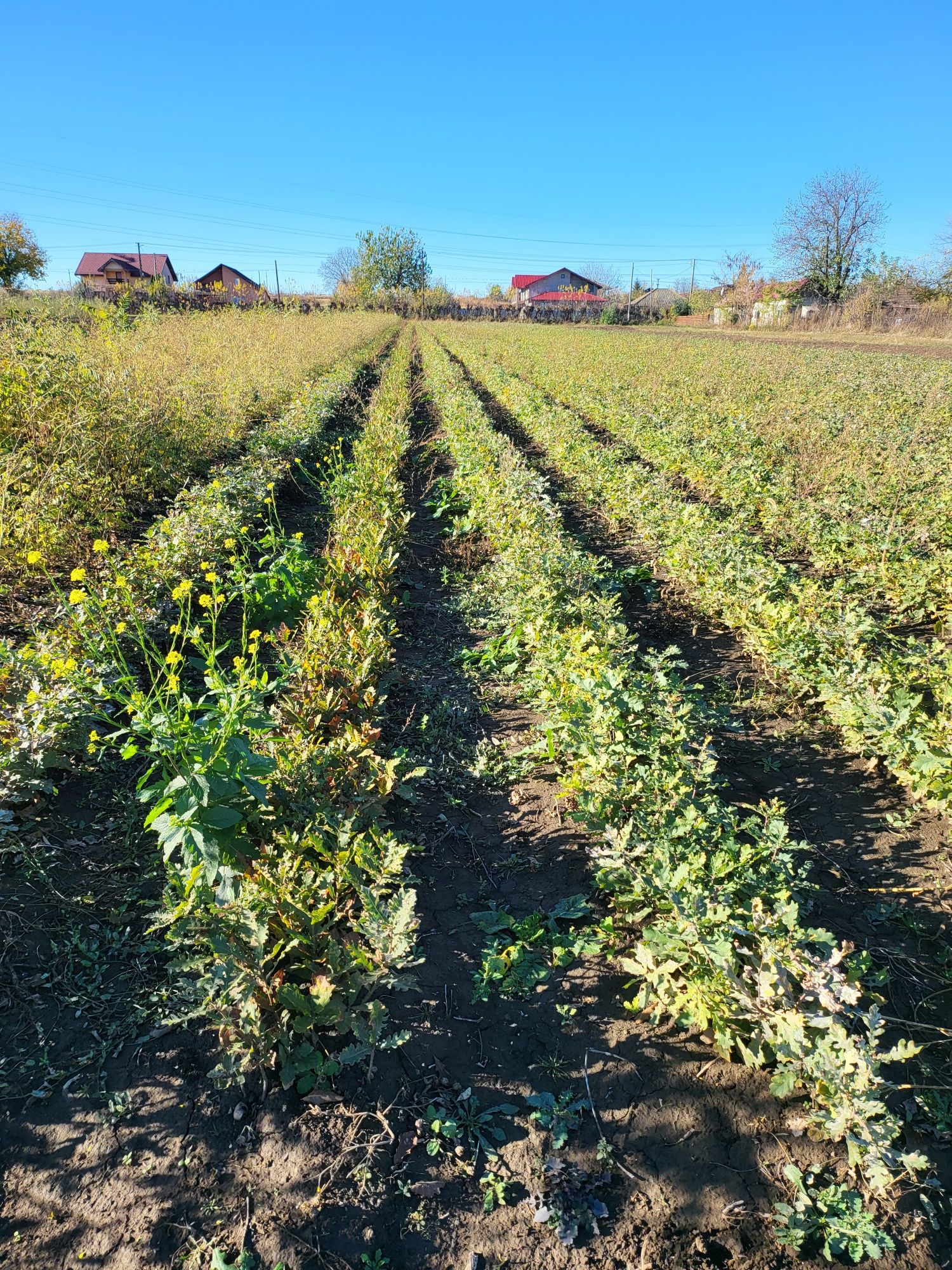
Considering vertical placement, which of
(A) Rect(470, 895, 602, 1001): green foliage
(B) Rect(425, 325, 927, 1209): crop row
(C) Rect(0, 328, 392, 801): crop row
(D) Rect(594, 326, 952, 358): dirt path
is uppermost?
(D) Rect(594, 326, 952, 358): dirt path

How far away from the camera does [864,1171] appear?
74.6 inches

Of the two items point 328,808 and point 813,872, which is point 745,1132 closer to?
point 813,872

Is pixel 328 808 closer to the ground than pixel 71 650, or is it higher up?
closer to the ground

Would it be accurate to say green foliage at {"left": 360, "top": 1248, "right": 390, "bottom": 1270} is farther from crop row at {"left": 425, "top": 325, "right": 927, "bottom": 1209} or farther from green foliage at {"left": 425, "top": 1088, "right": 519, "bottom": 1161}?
crop row at {"left": 425, "top": 325, "right": 927, "bottom": 1209}

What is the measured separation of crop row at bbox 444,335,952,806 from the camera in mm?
3566

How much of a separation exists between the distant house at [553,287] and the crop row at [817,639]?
272ft

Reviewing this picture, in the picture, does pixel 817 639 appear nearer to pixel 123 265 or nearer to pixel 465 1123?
pixel 465 1123

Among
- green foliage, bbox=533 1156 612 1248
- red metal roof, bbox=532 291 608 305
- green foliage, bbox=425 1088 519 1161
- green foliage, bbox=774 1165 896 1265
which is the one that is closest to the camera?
green foliage, bbox=774 1165 896 1265

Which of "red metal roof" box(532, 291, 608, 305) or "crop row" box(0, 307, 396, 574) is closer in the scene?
"crop row" box(0, 307, 396, 574)

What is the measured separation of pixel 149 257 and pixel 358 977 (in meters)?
80.1

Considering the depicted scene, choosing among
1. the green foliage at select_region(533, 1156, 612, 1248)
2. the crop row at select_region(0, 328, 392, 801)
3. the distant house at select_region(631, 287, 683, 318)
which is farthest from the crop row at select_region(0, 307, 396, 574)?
the distant house at select_region(631, 287, 683, 318)

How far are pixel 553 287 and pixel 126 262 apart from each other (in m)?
51.1

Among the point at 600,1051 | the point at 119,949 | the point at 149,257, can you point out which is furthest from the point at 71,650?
the point at 149,257

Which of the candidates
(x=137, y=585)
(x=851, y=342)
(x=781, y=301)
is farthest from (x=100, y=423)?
(x=781, y=301)
